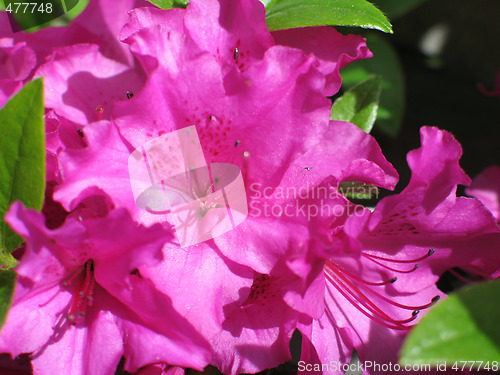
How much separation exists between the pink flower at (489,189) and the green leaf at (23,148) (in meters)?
1.07

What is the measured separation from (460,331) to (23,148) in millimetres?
507

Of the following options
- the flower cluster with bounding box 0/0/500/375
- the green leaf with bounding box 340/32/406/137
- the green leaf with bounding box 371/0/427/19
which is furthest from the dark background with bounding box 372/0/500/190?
the flower cluster with bounding box 0/0/500/375

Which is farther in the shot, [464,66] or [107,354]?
[464,66]

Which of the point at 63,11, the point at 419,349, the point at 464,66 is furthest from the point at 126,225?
the point at 464,66

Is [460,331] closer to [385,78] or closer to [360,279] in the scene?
[360,279]

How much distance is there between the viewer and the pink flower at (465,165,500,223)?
1339 mm

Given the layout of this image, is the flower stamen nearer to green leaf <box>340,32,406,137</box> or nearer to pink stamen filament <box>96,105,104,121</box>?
pink stamen filament <box>96,105,104,121</box>

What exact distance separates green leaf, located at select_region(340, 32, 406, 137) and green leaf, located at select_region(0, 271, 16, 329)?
3.49 ft

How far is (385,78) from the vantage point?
1.53 meters

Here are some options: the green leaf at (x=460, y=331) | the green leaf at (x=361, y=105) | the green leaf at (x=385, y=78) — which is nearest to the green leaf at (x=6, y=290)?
the green leaf at (x=460, y=331)

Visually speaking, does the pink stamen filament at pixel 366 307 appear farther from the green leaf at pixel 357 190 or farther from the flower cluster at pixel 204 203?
the green leaf at pixel 357 190

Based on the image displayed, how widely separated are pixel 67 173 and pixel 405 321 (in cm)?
50

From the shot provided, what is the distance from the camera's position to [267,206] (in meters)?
0.68

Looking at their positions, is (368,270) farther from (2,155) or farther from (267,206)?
(2,155)
